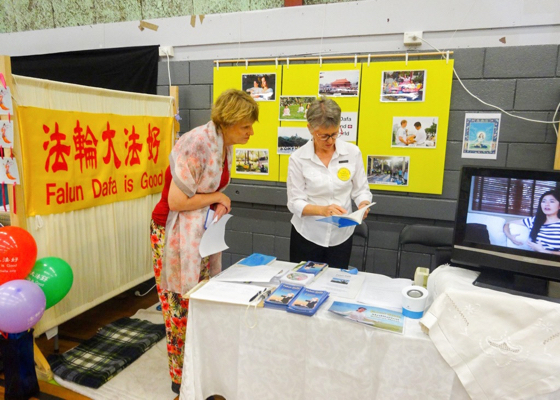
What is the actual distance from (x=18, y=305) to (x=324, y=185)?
1.48m

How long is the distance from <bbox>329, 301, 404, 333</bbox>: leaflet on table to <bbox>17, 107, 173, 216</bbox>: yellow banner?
1.66 meters

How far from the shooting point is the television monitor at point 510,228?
1.21 m

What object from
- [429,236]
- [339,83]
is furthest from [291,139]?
[429,236]

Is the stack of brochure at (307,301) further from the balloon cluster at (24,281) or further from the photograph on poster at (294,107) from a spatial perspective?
the photograph on poster at (294,107)

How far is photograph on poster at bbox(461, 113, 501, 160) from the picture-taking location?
7.84ft

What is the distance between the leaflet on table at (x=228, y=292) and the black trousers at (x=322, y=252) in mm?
623

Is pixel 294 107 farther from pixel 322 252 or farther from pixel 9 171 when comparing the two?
pixel 9 171

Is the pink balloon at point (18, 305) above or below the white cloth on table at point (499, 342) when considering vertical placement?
below

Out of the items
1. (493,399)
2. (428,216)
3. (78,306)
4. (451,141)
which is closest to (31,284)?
(78,306)

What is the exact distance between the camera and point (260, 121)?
2.89m

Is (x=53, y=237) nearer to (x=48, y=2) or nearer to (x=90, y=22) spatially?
(x=90, y=22)

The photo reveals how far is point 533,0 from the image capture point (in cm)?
221

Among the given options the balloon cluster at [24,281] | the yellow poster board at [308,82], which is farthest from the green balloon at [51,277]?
the yellow poster board at [308,82]

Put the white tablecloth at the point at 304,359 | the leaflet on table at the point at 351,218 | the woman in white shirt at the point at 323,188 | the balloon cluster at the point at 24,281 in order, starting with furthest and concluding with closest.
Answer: the woman in white shirt at the point at 323,188, the balloon cluster at the point at 24,281, the leaflet on table at the point at 351,218, the white tablecloth at the point at 304,359
